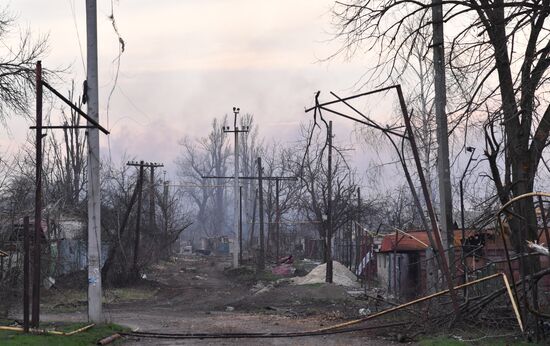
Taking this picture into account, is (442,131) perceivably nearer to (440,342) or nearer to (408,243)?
(440,342)

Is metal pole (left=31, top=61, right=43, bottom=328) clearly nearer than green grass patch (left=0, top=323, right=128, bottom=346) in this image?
No

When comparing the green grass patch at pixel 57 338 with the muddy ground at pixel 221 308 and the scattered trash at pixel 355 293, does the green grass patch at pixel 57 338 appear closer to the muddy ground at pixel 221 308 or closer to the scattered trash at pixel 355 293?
the muddy ground at pixel 221 308

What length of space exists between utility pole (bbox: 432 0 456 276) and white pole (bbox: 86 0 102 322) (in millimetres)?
7443

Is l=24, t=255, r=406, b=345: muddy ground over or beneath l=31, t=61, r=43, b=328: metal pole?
beneath

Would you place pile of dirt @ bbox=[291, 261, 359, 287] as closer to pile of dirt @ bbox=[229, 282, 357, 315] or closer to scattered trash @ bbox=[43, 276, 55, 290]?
pile of dirt @ bbox=[229, 282, 357, 315]

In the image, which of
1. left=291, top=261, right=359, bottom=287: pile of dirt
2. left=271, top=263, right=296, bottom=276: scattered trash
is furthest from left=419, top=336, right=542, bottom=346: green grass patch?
left=271, top=263, right=296, bottom=276: scattered trash

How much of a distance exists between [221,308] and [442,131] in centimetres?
1085

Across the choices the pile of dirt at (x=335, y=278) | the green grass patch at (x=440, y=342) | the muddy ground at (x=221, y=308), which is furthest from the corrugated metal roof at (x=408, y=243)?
the green grass patch at (x=440, y=342)

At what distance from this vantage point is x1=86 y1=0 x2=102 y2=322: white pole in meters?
13.4

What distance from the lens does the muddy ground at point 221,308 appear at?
1234 cm

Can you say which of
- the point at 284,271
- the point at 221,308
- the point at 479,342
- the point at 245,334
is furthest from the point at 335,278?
the point at 479,342

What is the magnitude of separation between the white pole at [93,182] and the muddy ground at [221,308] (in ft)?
4.53

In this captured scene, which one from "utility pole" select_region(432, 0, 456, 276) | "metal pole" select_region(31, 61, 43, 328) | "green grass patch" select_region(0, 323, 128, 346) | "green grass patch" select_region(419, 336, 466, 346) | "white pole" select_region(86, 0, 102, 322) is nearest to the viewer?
"green grass patch" select_region(0, 323, 128, 346)

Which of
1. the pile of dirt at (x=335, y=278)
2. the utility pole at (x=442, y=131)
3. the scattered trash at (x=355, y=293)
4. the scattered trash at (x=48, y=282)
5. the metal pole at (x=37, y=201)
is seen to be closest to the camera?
the metal pole at (x=37, y=201)
